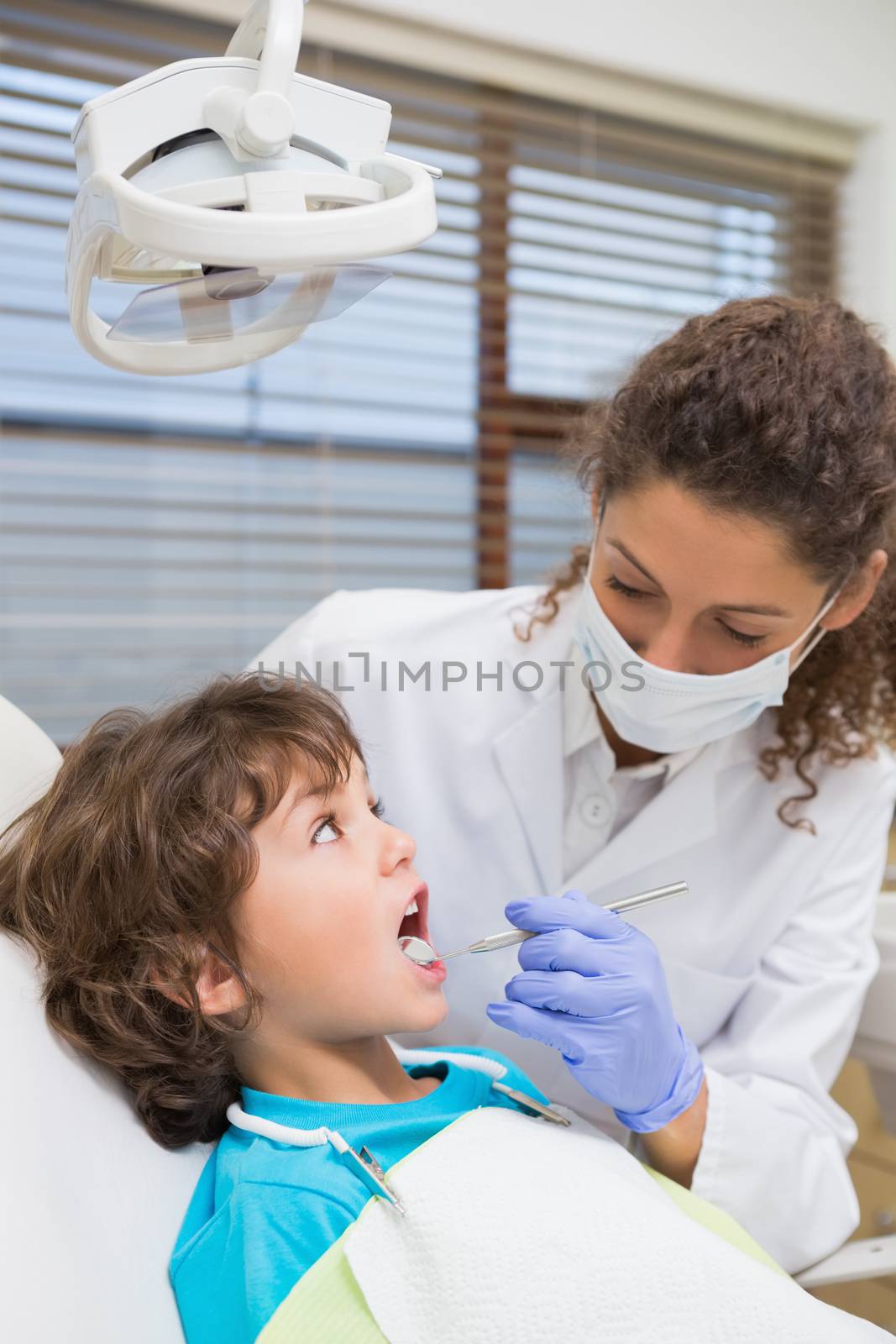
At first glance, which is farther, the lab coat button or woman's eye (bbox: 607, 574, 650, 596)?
the lab coat button

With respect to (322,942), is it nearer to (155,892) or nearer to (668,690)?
(155,892)

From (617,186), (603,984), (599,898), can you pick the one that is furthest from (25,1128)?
(617,186)

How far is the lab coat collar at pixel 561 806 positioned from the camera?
1.47 meters

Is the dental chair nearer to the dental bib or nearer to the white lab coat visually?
the dental bib

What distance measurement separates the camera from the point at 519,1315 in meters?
0.88

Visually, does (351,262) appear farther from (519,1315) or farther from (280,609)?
(280,609)

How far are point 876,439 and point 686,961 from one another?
68cm

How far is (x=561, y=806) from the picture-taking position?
1.49 metres

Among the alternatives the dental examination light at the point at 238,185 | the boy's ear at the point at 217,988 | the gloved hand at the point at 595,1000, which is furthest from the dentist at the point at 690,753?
the dental examination light at the point at 238,185

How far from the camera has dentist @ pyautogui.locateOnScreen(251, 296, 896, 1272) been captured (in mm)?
1212

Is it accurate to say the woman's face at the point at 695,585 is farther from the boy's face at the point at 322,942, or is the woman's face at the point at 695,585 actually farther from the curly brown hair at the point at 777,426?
the boy's face at the point at 322,942

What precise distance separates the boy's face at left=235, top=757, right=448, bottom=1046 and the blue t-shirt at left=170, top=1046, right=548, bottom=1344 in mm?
79

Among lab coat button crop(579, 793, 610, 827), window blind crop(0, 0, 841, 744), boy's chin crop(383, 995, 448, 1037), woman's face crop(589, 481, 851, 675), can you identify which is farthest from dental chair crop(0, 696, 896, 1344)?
window blind crop(0, 0, 841, 744)

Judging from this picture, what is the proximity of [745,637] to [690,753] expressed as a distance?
0.24 metres
